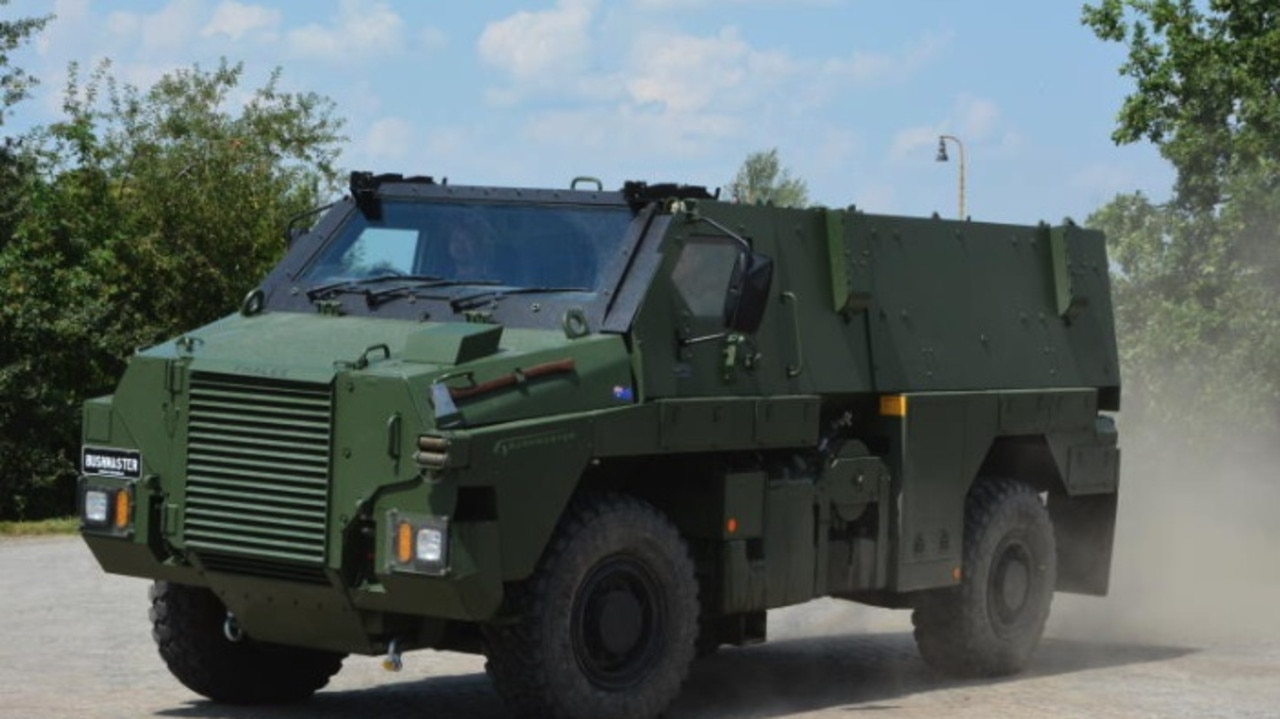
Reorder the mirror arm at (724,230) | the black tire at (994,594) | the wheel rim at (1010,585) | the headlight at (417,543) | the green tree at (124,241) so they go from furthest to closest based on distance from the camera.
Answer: the green tree at (124,241)
the wheel rim at (1010,585)
the black tire at (994,594)
the mirror arm at (724,230)
the headlight at (417,543)

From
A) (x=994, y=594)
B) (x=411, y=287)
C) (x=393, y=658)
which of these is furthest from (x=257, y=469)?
(x=994, y=594)

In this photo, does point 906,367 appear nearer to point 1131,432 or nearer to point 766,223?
point 766,223

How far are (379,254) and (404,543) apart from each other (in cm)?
251

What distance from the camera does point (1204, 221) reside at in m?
29.4

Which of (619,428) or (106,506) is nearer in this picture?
(619,428)

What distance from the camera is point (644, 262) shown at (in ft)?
40.5

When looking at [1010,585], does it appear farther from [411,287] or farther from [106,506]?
[106,506]

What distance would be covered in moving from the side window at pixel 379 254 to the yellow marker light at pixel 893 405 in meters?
2.70

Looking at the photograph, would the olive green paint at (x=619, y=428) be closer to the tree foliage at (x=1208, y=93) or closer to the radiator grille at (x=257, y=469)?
the radiator grille at (x=257, y=469)

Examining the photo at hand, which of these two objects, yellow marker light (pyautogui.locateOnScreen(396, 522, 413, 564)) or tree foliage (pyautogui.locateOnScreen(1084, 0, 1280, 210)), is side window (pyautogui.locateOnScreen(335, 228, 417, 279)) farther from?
tree foliage (pyautogui.locateOnScreen(1084, 0, 1280, 210))

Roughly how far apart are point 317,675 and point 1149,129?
61.1ft

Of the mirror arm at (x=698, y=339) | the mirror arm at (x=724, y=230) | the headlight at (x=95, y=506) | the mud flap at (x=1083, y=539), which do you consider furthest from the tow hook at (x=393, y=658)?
the mud flap at (x=1083, y=539)

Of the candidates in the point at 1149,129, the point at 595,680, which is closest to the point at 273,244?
the point at 1149,129

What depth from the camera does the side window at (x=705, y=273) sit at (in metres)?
12.4
